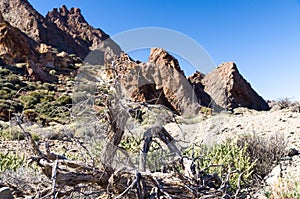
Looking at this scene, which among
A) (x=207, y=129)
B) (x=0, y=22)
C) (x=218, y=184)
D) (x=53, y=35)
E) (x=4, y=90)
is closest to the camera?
(x=218, y=184)

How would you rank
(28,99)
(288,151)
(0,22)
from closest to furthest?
(288,151)
(28,99)
(0,22)

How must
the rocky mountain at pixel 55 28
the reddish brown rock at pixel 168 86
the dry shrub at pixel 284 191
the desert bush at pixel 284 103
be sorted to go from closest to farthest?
the dry shrub at pixel 284 191 → the reddish brown rock at pixel 168 86 → the desert bush at pixel 284 103 → the rocky mountain at pixel 55 28

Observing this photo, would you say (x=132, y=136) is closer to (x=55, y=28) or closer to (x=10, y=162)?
(x=10, y=162)

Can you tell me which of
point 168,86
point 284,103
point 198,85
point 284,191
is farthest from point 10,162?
point 284,103

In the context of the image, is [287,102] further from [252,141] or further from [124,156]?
[124,156]

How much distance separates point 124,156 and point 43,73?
25055 millimetres

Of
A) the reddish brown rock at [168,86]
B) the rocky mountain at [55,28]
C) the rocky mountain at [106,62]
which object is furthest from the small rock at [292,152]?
the rocky mountain at [55,28]

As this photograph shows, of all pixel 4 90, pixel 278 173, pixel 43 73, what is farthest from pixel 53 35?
pixel 278 173

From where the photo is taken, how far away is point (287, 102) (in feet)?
50.4

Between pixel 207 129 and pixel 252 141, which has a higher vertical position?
pixel 207 129

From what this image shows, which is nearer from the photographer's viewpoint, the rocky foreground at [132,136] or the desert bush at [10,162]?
the rocky foreground at [132,136]

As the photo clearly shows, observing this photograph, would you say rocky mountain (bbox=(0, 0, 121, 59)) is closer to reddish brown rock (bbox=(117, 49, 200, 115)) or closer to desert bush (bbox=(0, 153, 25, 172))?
reddish brown rock (bbox=(117, 49, 200, 115))

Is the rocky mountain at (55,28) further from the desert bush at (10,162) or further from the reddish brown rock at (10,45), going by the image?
the desert bush at (10,162)

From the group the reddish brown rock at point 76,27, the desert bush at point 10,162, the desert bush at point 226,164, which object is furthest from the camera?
the reddish brown rock at point 76,27
